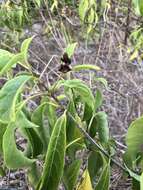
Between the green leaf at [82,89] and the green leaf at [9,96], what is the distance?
9 centimetres

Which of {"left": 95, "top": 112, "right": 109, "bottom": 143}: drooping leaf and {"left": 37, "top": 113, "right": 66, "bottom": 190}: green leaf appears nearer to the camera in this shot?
{"left": 37, "top": 113, "right": 66, "bottom": 190}: green leaf

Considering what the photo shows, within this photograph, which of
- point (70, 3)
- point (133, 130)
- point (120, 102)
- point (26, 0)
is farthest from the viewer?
point (70, 3)

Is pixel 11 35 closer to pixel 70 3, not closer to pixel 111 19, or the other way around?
pixel 70 3

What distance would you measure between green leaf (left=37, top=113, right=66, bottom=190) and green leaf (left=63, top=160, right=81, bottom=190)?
155 mm

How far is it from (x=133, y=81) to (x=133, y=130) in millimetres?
Result: 2196

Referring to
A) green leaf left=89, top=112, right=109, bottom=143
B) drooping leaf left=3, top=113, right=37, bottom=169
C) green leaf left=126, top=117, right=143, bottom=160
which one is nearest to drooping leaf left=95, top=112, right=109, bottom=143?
green leaf left=89, top=112, right=109, bottom=143

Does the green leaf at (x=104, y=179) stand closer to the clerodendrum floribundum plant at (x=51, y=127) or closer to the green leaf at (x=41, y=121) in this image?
the clerodendrum floribundum plant at (x=51, y=127)

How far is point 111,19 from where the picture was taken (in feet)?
12.6

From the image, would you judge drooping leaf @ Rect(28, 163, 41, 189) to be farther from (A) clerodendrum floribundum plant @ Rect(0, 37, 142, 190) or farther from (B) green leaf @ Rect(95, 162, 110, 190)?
(B) green leaf @ Rect(95, 162, 110, 190)

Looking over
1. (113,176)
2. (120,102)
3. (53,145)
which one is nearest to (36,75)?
(53,145)

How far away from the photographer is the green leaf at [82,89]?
107 centimetres

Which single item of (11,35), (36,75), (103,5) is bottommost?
(11,35)

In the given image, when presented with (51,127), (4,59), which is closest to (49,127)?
(51,127)

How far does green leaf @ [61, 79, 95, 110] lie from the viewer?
1073 millimetres
